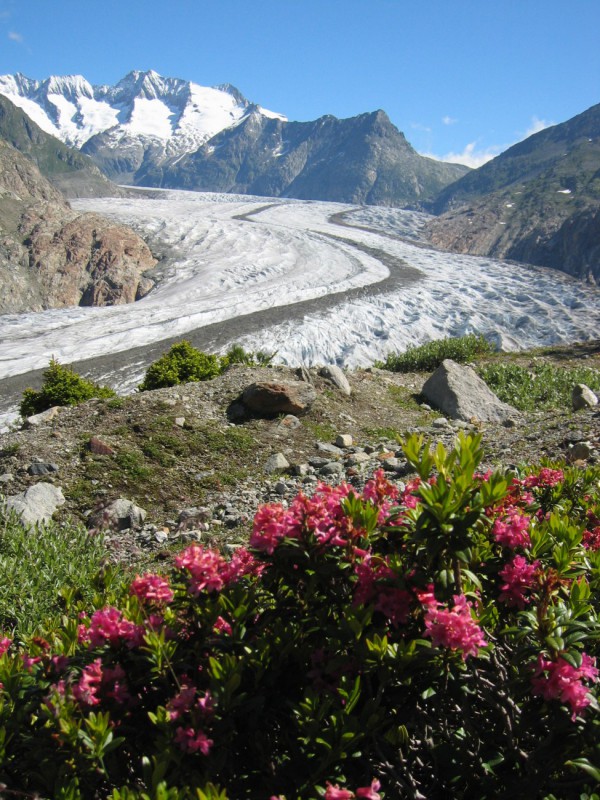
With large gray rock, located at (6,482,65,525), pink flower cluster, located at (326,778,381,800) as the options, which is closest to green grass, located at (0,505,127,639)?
large gray rock, located at (6,482,65,525)

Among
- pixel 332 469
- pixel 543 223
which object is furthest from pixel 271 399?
pixel 543 223

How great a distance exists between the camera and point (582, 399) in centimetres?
1127

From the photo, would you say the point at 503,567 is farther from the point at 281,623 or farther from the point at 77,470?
the point at 77,470

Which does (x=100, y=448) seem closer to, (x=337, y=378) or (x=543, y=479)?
(x=337, y=378)

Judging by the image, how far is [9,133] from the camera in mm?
79250

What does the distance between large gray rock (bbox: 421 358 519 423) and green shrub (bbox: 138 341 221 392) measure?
4574mm

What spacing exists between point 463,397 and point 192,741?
10.8 metres

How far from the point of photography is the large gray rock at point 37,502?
22.9 ft

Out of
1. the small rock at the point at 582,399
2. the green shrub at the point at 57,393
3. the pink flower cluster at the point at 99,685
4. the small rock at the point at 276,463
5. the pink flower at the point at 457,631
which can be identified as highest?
the pink flower at the point at 457,631

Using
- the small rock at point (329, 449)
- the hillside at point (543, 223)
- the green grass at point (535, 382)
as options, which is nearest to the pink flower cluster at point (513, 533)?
the small rock at point (329, 449)

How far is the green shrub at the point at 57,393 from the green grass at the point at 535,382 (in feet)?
28.0

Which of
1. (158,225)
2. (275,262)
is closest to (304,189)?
(158,225)

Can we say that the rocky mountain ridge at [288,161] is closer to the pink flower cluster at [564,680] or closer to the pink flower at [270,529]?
the pink flower at [270,529]

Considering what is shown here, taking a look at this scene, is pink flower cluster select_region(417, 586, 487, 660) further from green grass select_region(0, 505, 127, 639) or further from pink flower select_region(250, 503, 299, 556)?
green grass select_region(0, 505, 127, 639)
